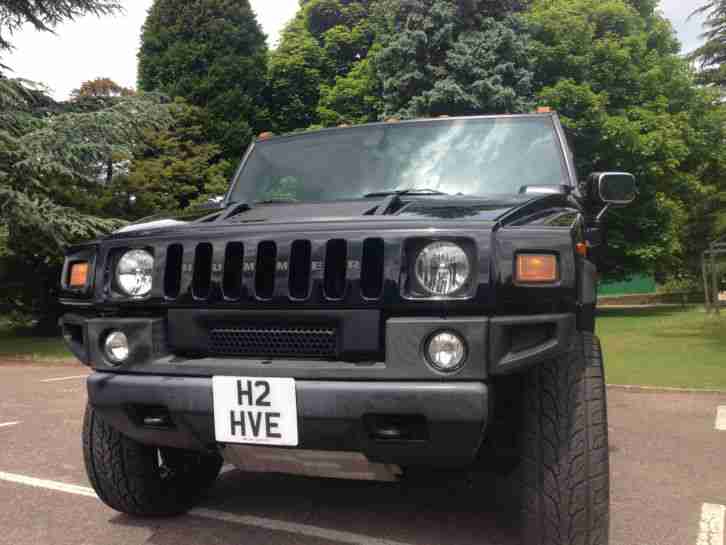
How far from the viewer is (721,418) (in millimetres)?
6098

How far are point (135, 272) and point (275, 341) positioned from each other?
65cm

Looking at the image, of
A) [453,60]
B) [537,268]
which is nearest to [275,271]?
[537,268]

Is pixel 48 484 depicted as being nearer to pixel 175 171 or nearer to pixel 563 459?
pixel 563 459

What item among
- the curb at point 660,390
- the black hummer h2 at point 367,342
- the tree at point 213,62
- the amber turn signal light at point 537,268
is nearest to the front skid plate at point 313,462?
the black hummer h2 at point 367,342

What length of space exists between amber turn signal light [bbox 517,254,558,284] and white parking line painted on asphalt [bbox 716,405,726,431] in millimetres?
3984

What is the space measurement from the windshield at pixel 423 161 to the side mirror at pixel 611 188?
154 millimetres

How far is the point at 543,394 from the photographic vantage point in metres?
2.66

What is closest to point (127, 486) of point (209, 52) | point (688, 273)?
point (209, 52)

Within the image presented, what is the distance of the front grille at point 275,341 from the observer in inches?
102

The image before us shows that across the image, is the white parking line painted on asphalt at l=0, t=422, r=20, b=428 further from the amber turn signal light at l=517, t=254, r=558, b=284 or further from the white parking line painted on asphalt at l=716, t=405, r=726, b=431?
the white parking line painted on asphalt at l=716, t=405, r=726, b=431

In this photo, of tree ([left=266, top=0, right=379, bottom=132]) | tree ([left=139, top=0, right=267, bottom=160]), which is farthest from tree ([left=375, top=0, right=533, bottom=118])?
tree ([left=139, top=0, right=267, bottom=160])

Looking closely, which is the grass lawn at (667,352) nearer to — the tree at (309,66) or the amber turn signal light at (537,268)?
the amber turn signal light at (537,268)

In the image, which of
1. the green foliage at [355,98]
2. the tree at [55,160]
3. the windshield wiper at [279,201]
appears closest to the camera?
the windshield wiper at [279,201]

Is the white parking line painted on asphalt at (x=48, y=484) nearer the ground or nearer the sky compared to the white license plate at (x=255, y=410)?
nearer the ground
